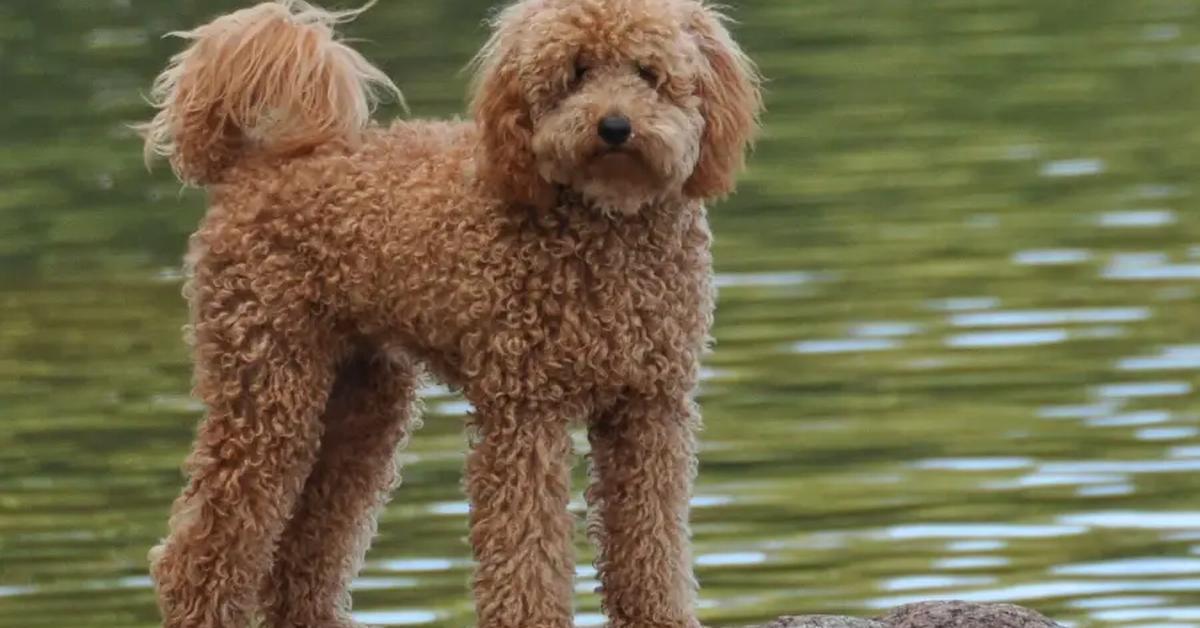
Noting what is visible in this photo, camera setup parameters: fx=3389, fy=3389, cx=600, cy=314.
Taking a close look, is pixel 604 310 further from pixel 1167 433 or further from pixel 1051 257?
pixel 1051 257

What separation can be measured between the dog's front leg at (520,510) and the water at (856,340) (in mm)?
2598

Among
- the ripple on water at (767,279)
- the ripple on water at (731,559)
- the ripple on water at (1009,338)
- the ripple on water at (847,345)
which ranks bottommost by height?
the ripple on water at (767,279)

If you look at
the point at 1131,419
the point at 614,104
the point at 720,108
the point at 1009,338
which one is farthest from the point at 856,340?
the point at 614,104

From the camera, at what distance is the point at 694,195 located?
7.71 m

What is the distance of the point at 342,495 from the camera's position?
8672 mm

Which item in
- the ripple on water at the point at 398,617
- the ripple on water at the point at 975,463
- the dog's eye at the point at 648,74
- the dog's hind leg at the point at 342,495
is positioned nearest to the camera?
the dog's eye at the point at 648,74

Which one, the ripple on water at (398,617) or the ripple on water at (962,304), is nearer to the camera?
the ripple on water at (398,617)

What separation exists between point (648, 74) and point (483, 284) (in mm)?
662

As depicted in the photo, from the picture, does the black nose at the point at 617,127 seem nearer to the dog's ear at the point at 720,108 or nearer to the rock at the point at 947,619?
the dog's ear at the point at 720,108

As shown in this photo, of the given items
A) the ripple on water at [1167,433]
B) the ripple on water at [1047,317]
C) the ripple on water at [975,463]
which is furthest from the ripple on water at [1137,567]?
the ripple on water at [1047,317]

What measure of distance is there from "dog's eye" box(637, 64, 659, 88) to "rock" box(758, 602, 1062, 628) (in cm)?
144

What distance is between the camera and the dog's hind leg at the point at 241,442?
821cm

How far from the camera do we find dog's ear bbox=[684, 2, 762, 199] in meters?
7.65

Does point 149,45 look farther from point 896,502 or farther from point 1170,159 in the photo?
point 896,502
